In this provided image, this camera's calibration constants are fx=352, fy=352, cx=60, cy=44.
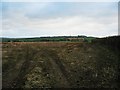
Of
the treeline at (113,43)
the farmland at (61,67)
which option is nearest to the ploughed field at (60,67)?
the farmland at (61,67)

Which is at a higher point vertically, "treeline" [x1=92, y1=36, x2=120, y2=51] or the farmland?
"treeline" [x1=92, y1=36, x2=120, y2=51]

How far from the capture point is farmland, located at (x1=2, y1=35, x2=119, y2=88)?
25938mm

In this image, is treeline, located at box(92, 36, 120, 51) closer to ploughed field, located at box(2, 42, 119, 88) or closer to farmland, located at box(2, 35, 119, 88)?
farmland, located at box(2, 35, 119, 88)

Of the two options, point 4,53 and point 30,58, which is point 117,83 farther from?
point 4,53

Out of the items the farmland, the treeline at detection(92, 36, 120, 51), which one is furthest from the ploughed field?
the treeline at detection(92, 36, 120, 51)

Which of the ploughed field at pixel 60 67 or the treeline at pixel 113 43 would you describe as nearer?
the ploughed field at pixel 60 67

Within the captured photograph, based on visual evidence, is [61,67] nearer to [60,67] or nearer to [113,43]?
[60,67]

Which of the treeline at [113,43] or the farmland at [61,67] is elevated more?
the treeline at [113,43]

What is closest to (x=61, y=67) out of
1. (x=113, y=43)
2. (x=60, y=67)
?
(x=60, y=67)

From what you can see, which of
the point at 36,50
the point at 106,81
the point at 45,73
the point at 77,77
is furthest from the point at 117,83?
the point at 36,50

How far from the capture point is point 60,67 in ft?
101

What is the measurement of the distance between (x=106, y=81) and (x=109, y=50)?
11.6 metres

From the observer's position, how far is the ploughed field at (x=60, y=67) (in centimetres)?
2595

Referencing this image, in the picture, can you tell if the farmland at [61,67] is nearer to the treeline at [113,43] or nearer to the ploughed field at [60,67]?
the ploughed field at [60,67]
